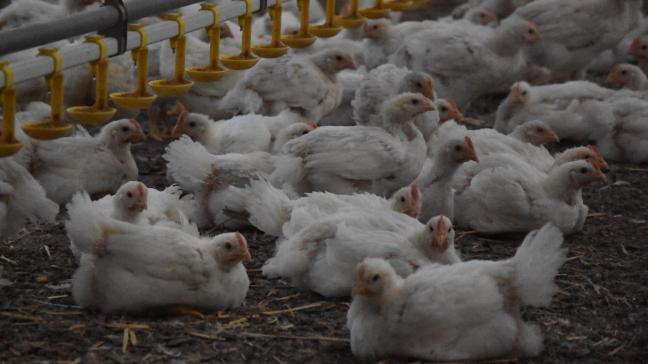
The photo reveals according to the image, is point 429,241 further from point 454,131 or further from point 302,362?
point 454,131

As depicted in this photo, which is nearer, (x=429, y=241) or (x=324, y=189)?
(x=429, y=241)

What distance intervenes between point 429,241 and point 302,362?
830mm

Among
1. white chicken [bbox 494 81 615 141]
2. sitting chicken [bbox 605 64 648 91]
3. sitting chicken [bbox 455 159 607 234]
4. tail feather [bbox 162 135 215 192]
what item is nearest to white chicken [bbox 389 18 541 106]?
white chicken [bbox 494 81 615 141]

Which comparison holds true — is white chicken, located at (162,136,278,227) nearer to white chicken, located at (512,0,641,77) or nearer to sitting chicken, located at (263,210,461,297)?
sitting chicken, located at (263,210,461,297)

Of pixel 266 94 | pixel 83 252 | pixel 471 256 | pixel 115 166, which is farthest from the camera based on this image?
pixel 266 94

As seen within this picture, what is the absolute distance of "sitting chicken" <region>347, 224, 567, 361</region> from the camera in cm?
455

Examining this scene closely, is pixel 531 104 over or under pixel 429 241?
under

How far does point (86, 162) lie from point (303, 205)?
5.21 feet

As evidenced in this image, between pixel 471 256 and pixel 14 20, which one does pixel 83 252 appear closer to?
pixel 471 256

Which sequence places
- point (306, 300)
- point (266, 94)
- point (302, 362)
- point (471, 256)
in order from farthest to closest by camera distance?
point (266, 94), point (471, 256), point (306, 300), point (302, 362)

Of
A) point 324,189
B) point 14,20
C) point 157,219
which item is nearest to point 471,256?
point 324,189

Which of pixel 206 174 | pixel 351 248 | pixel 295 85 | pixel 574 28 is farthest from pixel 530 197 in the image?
pixel 574 28

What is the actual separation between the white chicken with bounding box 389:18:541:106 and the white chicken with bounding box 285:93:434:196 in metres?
1.99

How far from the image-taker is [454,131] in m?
7.16
